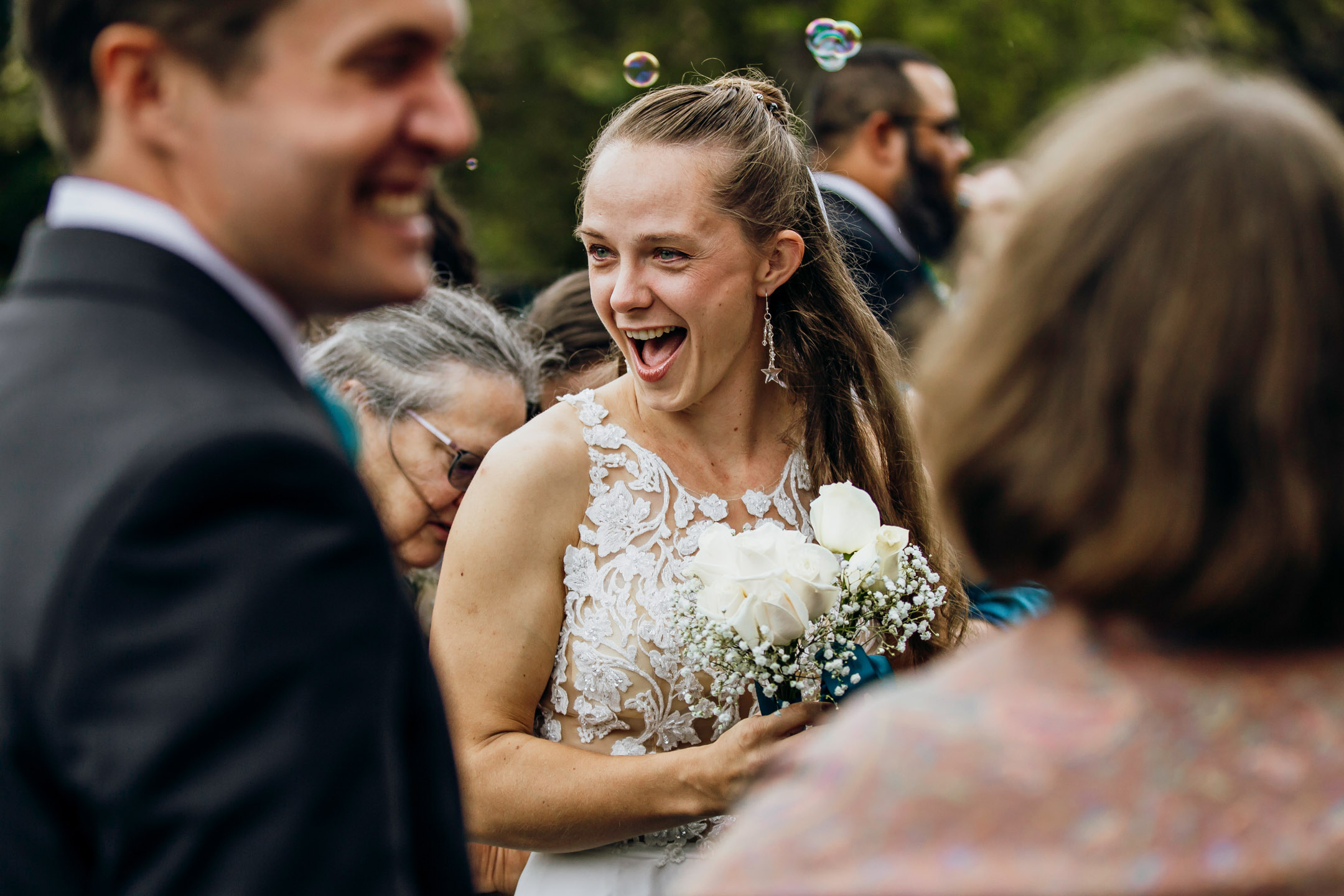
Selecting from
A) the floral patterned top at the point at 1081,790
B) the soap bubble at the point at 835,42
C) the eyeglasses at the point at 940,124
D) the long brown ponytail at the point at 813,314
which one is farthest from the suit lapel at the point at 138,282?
the eyeglasses at the point at 940,124

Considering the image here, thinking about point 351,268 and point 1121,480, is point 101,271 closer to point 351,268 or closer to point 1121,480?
point 351,268

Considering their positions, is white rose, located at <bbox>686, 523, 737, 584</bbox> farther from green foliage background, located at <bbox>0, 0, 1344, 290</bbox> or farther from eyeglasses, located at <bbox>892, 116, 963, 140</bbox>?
green foliage background, located at <bbox>0, 0, 1344, 290</bbox>

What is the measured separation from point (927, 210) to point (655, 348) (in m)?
4.21

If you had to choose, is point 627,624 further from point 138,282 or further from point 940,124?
point 940,124

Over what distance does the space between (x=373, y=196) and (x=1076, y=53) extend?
15343 millimetres

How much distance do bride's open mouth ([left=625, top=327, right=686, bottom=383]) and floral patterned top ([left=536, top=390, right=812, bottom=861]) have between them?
8.0 inches

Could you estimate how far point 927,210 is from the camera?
689 centimetres

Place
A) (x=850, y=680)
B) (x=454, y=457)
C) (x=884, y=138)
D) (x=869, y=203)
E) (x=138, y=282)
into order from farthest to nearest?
(x=884, y=138) < (x=869, y=203) < (x=454, y=457) < (x=850, y=680) < (x=138, y=282)

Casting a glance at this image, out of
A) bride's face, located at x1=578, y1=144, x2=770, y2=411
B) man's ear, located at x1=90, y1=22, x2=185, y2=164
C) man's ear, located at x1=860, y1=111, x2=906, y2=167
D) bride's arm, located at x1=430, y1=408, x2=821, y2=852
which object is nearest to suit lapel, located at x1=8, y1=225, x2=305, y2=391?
man's ear, located at x1=90, y1=22, x2=185, y2=164

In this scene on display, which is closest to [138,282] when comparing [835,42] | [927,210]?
[835,42]

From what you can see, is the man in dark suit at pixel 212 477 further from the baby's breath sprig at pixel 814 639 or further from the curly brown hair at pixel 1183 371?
the baby's breath sprig at pixel 814 639

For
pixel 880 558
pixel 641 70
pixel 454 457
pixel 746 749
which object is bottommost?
pixel 746 749

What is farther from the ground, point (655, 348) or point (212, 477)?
point (212, 477)

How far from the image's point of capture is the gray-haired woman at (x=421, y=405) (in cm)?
358
